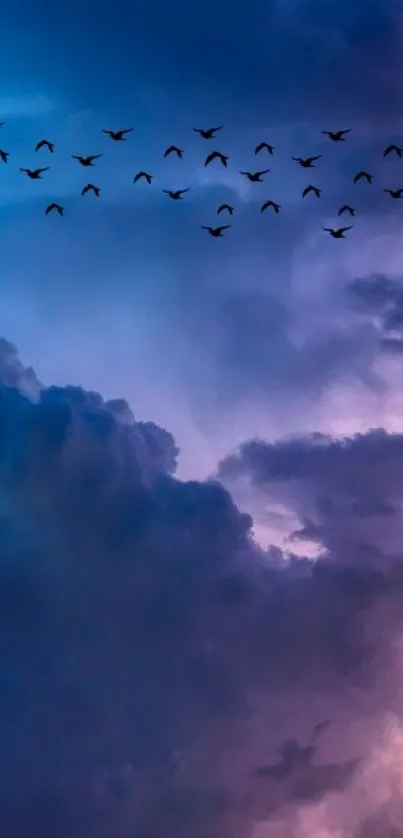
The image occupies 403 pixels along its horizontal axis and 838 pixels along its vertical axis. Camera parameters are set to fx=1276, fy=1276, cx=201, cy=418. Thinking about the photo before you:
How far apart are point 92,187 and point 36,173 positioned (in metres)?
5.29

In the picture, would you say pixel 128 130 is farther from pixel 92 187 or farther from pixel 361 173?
pixel 361 173

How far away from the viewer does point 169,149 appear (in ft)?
359

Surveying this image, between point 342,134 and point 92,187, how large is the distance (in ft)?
72.6

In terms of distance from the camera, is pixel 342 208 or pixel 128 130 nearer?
pixel 128 130

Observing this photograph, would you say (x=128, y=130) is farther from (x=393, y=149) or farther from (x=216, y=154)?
(x=393, y=149)

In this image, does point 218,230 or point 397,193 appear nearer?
point 397,193

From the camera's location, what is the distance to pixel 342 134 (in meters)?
106

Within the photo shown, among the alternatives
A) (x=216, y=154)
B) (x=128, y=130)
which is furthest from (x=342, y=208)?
(x=128, y=130)

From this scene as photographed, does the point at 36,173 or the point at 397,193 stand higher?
the point at 36,173

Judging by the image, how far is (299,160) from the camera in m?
107

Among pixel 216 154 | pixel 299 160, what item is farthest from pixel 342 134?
Answer: pixel 216 154

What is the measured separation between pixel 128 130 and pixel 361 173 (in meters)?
20.2

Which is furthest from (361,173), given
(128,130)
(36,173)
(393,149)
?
(36,173)

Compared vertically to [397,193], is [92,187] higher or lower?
higher
